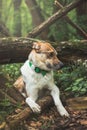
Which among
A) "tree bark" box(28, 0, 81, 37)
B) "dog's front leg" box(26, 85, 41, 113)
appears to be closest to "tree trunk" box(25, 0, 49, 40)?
"tree bark" box(28, 0, 81, 37)

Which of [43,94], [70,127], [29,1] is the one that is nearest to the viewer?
[70,127]

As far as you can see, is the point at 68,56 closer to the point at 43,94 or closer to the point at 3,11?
the point at 43,94

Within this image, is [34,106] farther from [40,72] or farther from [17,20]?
[17,20]

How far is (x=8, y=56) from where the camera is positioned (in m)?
6.54

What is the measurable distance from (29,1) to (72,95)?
8.88 m

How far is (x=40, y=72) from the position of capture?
A: 604 cm

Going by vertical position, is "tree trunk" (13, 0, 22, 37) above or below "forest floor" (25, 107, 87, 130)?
above

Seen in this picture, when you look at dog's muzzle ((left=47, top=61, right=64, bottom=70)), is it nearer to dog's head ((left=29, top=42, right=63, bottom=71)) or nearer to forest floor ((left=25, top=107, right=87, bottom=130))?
dog's head ((left=29, top=42, right=63, bottom=71))

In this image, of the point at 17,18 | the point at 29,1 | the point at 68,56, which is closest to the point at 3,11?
the point at 17,18

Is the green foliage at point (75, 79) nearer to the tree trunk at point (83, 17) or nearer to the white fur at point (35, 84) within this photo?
the white fur at point (35, 84)

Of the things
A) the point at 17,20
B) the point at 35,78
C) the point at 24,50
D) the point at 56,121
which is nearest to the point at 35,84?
the point at 35,78

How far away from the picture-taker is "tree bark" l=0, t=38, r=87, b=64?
6.52 m

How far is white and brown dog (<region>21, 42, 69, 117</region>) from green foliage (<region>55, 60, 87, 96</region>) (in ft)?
2.15

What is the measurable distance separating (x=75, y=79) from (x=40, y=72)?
1429 millimetres
